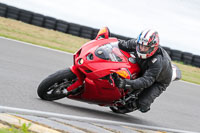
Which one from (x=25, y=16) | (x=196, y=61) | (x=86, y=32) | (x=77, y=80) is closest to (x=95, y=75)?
(x=77, y=80)

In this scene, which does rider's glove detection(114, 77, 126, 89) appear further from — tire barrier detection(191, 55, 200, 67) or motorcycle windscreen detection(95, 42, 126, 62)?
tire barrier detection(191, 55, 200, 67)

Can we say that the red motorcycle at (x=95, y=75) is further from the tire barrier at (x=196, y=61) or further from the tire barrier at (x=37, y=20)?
the tire barrier at (x=37, y=20)

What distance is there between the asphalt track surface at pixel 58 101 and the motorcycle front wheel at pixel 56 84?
0.11 m

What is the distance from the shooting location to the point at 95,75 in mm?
5473

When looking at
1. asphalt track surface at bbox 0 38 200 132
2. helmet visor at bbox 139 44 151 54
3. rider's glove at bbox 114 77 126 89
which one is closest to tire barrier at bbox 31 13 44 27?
asphalt track surface at bbox 0 38 200 132

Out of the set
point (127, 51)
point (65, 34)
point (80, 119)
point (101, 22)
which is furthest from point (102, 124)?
point (101, 22)

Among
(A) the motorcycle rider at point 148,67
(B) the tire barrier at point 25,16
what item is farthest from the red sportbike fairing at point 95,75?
(B) the tire barrier at point 25,16

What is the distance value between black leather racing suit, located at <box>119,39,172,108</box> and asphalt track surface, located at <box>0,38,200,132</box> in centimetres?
53

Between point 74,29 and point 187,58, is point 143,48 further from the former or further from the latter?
point 74,29

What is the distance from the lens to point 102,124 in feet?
16.6

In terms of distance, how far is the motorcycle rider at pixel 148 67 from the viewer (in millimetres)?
5555

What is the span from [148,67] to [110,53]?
2.03 ft

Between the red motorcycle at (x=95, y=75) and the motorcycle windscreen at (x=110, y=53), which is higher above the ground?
the motorcycle windscreen at (x=110, y=53)

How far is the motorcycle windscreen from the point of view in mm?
5562
